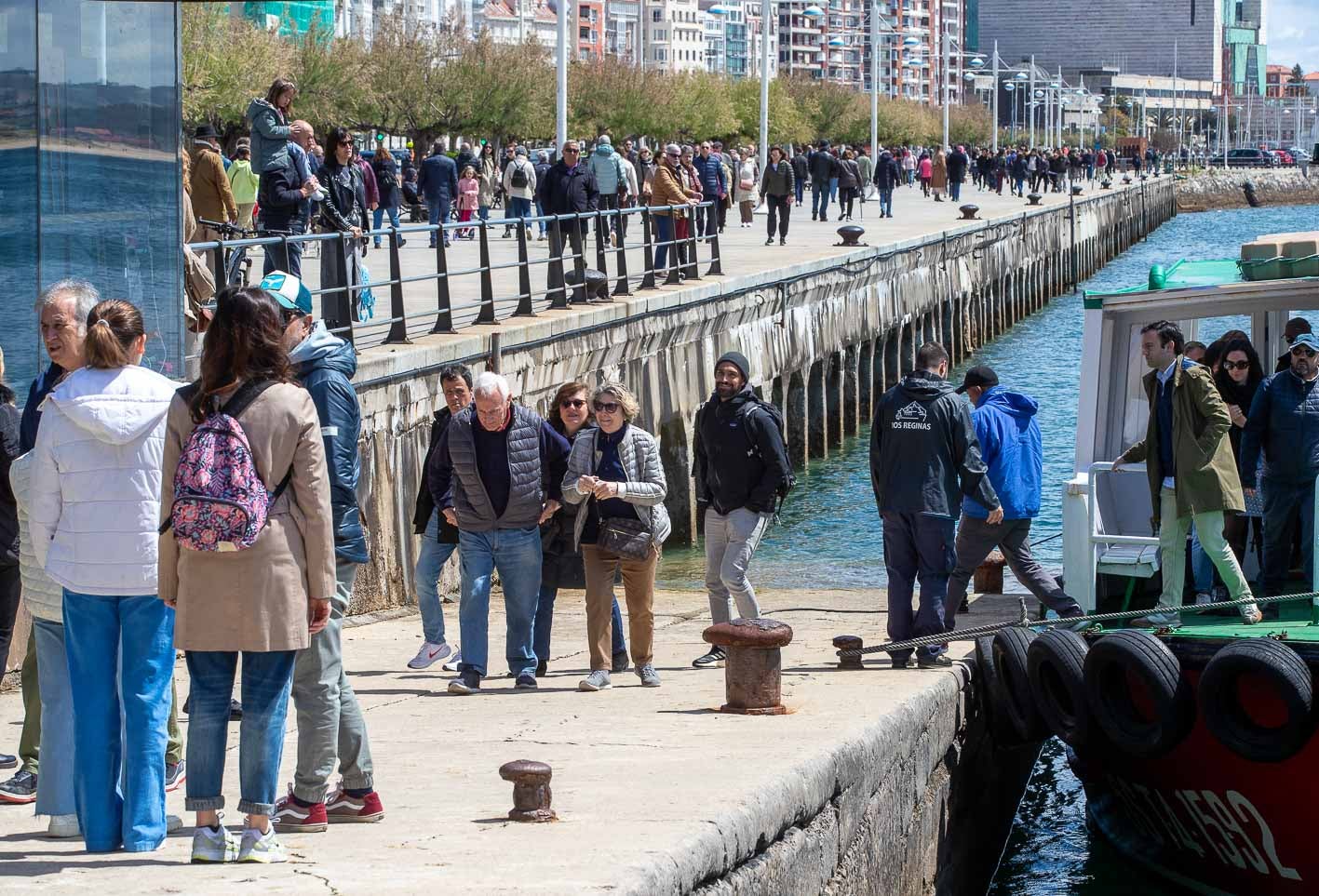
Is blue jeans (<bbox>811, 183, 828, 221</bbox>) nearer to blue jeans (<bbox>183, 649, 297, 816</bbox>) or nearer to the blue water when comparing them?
the blue water

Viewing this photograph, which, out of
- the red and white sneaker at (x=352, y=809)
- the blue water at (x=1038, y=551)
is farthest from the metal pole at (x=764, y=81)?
the red and white sneaker at (x=352, y=809)

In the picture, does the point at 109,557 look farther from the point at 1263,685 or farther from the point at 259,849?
the point at 1263,685

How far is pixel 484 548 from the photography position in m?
9.72

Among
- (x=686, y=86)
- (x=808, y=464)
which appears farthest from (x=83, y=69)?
(x=686, y=86)

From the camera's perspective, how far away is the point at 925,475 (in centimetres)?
1018

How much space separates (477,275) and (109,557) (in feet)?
57.4

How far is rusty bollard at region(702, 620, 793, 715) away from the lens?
8750mm

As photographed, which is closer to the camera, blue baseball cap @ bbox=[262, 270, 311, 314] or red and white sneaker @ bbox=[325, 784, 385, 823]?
blue baseball cap @ bbox=[262, 270, 311, 314]

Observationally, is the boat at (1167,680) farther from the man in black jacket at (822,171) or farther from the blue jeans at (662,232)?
the man in black jacket at (822,171)

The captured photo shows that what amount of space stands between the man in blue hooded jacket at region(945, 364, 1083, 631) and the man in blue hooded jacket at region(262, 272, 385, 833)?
16.2ft

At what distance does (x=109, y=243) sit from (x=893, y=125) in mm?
97421

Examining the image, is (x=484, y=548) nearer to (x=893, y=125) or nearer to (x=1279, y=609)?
(x=1279, y=609)

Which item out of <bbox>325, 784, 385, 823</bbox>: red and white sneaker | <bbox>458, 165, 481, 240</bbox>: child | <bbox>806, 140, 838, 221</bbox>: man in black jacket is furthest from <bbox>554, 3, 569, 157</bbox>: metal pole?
<bbox>325, 784, 385, 823</bbox>: red and white sneaker

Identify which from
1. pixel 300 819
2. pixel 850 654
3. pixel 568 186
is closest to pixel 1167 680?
pixel 850 654
